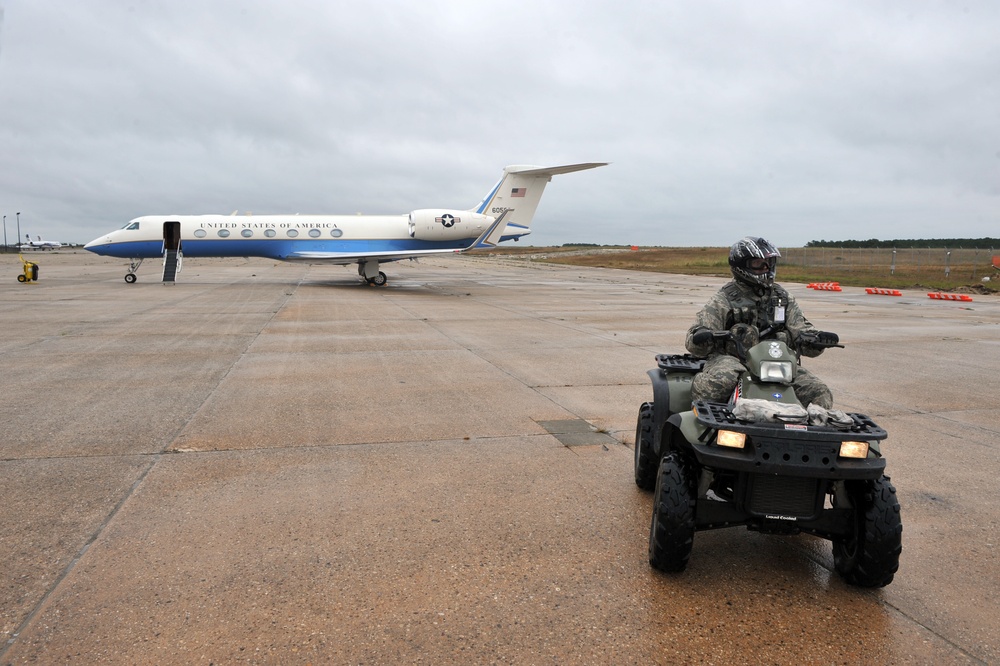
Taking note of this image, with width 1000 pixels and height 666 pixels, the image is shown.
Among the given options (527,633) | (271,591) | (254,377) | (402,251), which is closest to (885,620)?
(527,633)

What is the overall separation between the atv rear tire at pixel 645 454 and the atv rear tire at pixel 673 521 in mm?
1044

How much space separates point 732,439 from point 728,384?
804 millimetres

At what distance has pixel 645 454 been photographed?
4617 millimetres

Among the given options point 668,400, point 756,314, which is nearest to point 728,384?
point 668,400

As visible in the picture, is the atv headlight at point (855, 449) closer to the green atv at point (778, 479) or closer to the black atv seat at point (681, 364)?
the green atv at point (778, 479)

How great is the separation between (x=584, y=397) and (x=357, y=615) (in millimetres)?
5029

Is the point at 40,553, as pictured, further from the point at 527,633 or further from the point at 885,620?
the point at 885,620

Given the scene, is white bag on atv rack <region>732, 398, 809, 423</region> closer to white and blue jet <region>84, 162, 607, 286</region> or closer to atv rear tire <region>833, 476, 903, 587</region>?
atv rear tire <region>833, 476, 903, 587</region>

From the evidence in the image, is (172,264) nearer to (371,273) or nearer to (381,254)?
(371,273)

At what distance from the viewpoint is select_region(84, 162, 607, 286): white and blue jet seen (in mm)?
26672

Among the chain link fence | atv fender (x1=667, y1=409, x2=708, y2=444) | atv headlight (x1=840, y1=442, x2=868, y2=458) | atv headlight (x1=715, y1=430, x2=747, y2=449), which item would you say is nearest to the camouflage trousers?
atv fender (x1=667, y1=409, x2=708, y2=444)

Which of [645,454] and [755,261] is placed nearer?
[755,261]

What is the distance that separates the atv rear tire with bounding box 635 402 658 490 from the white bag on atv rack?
1255mm

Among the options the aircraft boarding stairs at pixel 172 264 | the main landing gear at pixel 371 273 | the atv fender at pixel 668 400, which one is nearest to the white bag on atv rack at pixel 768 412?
the atv fender at pixel 668 400
